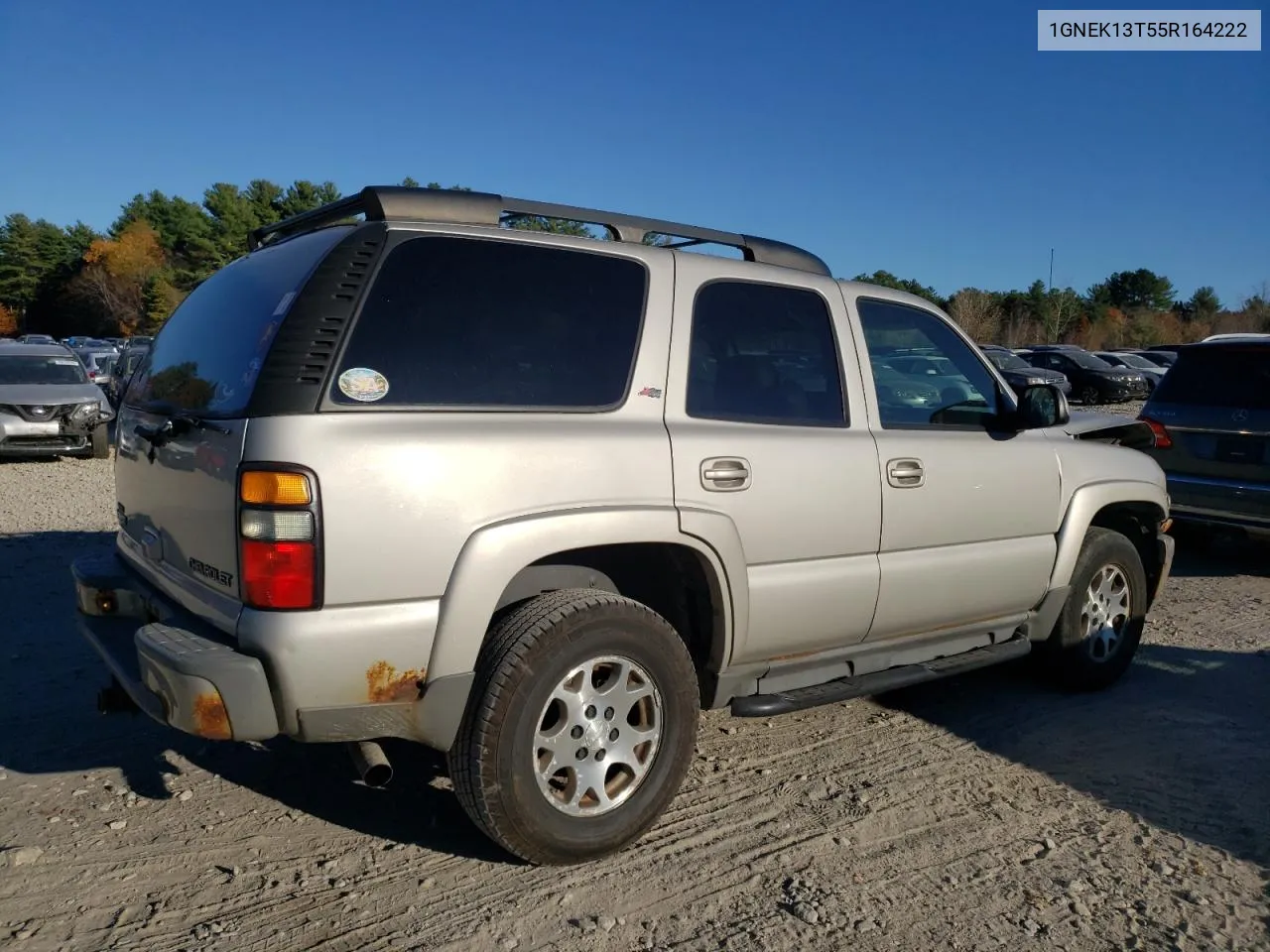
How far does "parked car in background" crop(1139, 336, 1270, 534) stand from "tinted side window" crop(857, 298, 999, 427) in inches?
155

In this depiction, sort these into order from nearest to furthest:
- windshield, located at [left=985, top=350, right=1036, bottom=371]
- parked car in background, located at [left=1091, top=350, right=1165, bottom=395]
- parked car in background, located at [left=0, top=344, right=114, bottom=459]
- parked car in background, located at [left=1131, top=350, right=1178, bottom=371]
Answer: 1. parked car in background, located at [left=0, top=344, right=114, bottom=459]
2. windshield, located at [left=985, top=350, right=1036, bottom=371]
3. parked car in background, located at [left=1091, top=350, right=1165, bottom=395]
4. parked car in background, located at [left=1131, top=350, right=1178, bottom=371]

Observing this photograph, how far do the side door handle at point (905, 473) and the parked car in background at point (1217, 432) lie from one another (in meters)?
4.58

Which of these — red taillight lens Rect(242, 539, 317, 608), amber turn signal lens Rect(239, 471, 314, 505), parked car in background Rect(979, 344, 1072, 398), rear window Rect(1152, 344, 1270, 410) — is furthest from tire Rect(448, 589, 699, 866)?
parked car in background Rect(979, 344, 1072, 398)

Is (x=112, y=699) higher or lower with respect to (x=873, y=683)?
higher

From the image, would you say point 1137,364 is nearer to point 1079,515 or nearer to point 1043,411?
point 1079,515

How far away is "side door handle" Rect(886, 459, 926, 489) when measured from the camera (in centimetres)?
377

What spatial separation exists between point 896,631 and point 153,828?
285 centimetres

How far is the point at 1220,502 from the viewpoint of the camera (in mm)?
7211

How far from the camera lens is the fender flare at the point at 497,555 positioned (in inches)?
108

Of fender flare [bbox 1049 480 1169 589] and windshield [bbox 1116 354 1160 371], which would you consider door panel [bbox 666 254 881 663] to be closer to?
fender flare [bbox 1049 480 1169 589]

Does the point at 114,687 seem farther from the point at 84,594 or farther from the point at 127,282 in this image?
the point at 127,282

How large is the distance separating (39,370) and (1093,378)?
25227 millimetres

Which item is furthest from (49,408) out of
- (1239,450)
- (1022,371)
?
(1022,371)

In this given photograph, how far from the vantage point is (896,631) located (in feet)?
13.0
